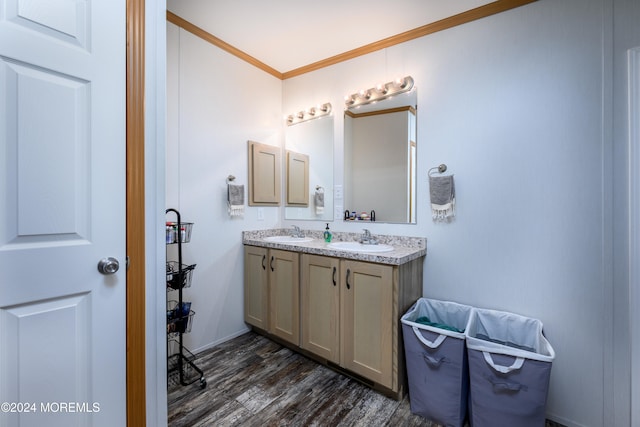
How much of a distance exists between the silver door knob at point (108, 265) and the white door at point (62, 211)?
2 centimetres

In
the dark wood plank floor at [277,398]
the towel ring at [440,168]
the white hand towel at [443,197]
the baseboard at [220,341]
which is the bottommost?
the dark wood plank floor at [277,398]

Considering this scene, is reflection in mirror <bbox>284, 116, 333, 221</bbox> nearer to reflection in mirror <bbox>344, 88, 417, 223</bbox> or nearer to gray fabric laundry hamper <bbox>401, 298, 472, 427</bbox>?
reflection in mirror <bbox>344, 88, 417, 223</bbox>

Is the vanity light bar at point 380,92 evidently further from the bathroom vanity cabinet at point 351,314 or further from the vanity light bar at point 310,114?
the bathroom vanity cabinet at point 351,314

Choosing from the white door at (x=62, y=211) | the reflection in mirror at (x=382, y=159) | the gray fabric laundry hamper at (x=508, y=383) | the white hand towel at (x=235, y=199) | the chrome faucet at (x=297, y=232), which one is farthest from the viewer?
the chrome faucet at (x=297, y=232)

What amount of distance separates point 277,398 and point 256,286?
94 cm

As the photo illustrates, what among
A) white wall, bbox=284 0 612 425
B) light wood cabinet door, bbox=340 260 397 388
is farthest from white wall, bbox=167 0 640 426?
light wood cabinet door, bbox=340 260 397 388

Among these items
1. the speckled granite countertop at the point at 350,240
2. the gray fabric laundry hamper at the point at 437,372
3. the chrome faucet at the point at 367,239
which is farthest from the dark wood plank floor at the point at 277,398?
the chrome faucet at the point at 367,239

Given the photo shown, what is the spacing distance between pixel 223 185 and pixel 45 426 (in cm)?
174

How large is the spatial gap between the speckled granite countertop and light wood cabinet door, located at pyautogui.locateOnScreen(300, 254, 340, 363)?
Answer: 0.07 metres

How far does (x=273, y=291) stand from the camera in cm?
229

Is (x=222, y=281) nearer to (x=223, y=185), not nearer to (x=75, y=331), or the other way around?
(x=223, y=185)

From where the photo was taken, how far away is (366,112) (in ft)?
7.67

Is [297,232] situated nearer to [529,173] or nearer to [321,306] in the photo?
[321,306]

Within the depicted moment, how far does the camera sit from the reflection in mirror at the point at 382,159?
212cm
